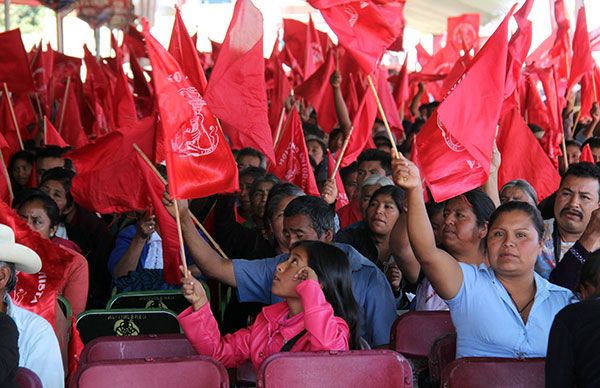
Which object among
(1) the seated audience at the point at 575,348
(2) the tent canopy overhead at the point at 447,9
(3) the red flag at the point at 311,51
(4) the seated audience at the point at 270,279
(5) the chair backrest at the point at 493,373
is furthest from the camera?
(2) the tent canopy overhead at the point at 447,9

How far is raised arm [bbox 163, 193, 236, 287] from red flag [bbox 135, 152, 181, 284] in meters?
0.54

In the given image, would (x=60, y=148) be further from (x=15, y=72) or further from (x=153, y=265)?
(x=153, y=265)

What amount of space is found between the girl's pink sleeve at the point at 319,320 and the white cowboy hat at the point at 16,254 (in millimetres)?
1082

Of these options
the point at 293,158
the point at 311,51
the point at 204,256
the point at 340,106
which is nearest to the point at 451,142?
the point at 204,256

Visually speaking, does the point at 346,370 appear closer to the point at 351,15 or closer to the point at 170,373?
the point at 170,373

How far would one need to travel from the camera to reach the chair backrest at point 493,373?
152 inches

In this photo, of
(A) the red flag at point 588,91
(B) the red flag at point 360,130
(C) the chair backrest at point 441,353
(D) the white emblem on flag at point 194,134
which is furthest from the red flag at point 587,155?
(C) the chair backrest at point 441,353

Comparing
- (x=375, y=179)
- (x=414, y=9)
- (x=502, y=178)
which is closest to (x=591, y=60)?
(x=502, y=178)

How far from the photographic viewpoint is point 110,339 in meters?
4.36

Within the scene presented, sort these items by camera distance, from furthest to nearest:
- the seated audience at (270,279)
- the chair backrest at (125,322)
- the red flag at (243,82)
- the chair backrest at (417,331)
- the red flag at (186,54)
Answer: the red flag at (186,54) < the red flag at (243,82) < the chair backrest at (125,322) < the seated audience at (270,279) < the chair backrest at (417,331)

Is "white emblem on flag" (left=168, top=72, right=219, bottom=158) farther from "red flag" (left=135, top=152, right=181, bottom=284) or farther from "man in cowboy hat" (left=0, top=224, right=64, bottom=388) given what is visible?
"man in cowboy hat" (left=0, top=224, right=64, bottom=388)

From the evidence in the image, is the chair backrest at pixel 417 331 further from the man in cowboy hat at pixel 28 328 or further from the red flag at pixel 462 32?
the red flag at pixel 462 32

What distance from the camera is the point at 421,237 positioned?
401 centimetres

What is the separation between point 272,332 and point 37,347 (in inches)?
39.1
